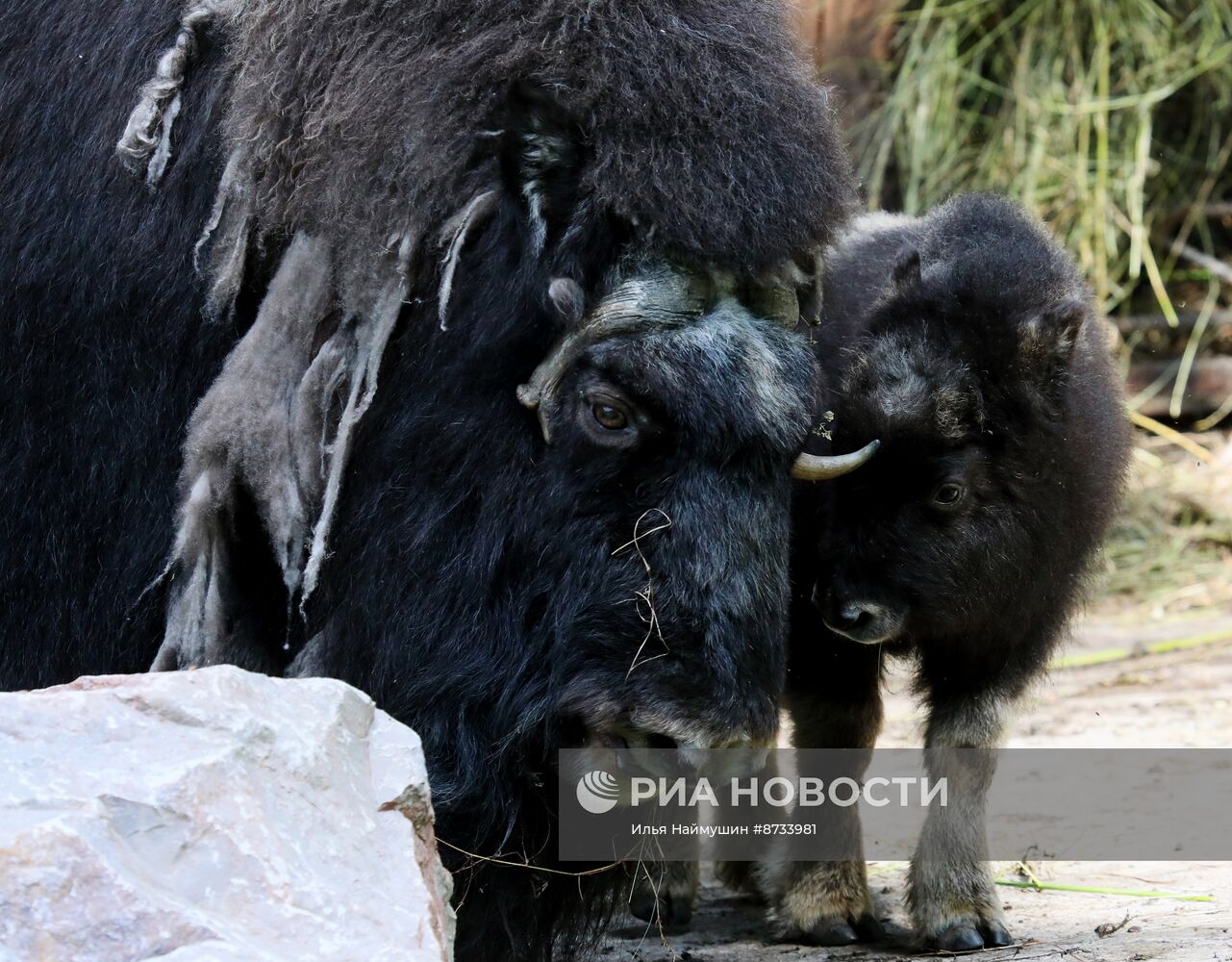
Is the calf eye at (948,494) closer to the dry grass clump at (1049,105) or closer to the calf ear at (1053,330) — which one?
the calf ear at (1053,330)

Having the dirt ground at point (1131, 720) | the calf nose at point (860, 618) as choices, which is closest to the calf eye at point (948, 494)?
the calf nose at point (860, 618)

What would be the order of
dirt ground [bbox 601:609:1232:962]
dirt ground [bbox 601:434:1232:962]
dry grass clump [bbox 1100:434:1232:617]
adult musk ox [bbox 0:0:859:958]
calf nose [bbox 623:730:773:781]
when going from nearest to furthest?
calf nose [bbox 623:730:773:781]
adult musk ox [bbox 0:0:859:958]
dirt ground [bbox 601:609:1232:962]
dirt ground [bbox 601:434:1232:962]
dry grass clump [bbox 1100:434:1232:617]

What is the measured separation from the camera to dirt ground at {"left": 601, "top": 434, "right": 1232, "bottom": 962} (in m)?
3.85

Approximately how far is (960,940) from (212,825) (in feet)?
7.62

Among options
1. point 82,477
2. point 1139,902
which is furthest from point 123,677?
point 1139,902

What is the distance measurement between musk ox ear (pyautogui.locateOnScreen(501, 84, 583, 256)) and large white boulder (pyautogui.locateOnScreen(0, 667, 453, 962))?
3.46ft

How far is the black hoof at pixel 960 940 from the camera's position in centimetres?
392

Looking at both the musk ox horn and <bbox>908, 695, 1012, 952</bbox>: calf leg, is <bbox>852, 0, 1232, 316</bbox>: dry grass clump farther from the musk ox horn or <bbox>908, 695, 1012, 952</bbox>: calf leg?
the musk ox horn

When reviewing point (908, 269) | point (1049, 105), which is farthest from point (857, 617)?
point (1049, 105)

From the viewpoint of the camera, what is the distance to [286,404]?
333cm

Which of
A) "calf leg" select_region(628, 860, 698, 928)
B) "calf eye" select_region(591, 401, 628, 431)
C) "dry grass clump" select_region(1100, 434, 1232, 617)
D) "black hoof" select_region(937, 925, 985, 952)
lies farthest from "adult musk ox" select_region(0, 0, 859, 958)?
"dry grass clump" select_region(1100, 434, 1232, 617)

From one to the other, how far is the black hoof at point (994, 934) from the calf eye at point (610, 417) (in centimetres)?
174

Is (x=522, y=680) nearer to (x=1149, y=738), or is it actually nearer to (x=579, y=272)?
(x=579, y=272)

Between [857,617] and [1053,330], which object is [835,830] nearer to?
[857,617]
